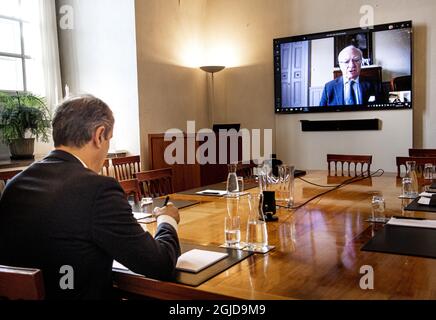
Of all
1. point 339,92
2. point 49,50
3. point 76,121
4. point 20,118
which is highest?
point 49,50

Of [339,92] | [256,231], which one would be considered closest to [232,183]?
[256,231]

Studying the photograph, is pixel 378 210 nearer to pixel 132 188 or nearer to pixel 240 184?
pixel 240 184

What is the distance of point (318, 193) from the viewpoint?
2.50 meters

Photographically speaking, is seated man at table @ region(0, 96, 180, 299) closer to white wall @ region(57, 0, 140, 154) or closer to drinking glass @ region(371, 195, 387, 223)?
drinking glass @ region(371, 195, 387, 223)

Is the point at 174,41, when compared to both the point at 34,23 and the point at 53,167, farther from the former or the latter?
the point at 53,167

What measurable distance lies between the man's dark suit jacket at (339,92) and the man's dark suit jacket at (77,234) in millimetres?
3794

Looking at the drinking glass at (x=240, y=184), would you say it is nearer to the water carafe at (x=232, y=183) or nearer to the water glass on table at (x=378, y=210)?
the water carafe at (x=232, y=183)

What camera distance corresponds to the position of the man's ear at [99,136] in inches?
50.3

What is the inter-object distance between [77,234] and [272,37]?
14.5 feet

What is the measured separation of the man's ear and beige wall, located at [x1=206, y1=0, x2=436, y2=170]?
12.4ft

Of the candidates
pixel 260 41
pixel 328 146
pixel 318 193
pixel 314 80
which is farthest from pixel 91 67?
pixel 318 193

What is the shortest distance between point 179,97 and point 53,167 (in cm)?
385

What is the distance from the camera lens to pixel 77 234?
1.10 m

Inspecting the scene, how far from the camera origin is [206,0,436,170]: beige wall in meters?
4.28
